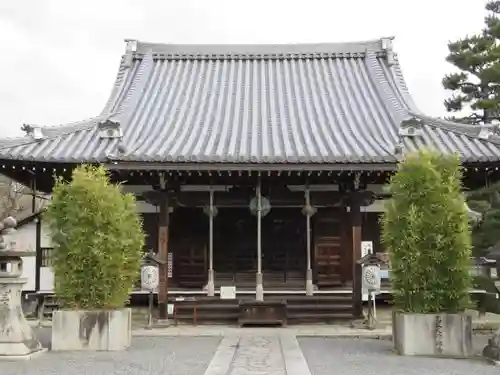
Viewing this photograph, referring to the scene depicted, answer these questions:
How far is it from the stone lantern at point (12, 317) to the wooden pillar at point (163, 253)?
4.06 m

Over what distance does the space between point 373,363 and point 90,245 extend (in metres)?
5.35

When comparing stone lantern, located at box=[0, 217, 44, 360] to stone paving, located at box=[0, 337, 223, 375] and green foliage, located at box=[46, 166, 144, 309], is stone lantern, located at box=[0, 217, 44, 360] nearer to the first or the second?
stone paving, located at box=[0, 337, 223, 375]

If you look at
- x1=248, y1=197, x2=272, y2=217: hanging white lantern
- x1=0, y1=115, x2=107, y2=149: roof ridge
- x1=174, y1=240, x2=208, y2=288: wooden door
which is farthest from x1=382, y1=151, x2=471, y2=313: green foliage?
x1=0, y1=115, x2=107, y2=149: roof ridge

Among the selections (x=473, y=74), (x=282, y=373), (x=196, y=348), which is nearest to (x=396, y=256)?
(x=282, y=373)

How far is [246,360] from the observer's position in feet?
31.1

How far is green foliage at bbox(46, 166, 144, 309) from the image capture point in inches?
415

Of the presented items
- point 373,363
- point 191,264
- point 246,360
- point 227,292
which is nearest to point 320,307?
point 227,292

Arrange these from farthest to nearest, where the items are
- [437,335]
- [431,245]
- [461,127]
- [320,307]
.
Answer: [461,127]
[320,307]
[431,245]
[437,335]

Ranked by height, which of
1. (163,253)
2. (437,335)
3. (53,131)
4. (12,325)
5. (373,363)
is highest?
(53,131)

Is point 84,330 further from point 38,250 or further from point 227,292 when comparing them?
point 38,250

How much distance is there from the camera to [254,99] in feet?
60.7

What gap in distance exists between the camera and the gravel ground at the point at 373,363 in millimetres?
8664

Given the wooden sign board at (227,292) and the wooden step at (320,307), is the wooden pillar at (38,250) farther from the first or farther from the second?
the wooden step at (320,307)

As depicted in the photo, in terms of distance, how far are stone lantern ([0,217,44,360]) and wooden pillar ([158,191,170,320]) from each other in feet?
13.3
